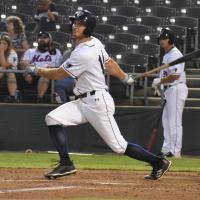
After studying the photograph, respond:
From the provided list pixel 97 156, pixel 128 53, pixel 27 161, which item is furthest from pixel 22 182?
pixel 128 53

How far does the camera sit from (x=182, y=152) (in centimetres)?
1313

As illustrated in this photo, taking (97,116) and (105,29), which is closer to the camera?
(97,116)

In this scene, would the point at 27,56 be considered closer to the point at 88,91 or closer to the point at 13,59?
the point at 13,59

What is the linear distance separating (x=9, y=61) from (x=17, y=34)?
971 mm

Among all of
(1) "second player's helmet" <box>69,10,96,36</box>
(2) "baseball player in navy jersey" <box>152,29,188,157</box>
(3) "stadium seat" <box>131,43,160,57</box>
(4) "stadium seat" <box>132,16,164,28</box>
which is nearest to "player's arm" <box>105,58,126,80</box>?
(1) "second player's helmet" <box>69,10,96,36</box>

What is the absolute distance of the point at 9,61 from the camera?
13.1m

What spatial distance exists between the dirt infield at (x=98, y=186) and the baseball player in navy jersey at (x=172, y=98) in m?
2.71

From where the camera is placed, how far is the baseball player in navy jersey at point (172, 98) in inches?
466

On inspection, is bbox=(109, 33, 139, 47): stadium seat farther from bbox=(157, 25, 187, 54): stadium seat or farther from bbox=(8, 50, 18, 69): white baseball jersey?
bbox=(8, 50, 18, 69): white baseball jersey

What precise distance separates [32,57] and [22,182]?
217 inches

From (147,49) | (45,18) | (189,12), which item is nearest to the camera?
(147,49)

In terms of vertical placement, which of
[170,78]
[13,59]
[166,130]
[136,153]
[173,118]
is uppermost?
[13,59]

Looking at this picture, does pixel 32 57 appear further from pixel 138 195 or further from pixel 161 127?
pixel 138 195

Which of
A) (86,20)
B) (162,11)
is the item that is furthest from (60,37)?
(86,20)
